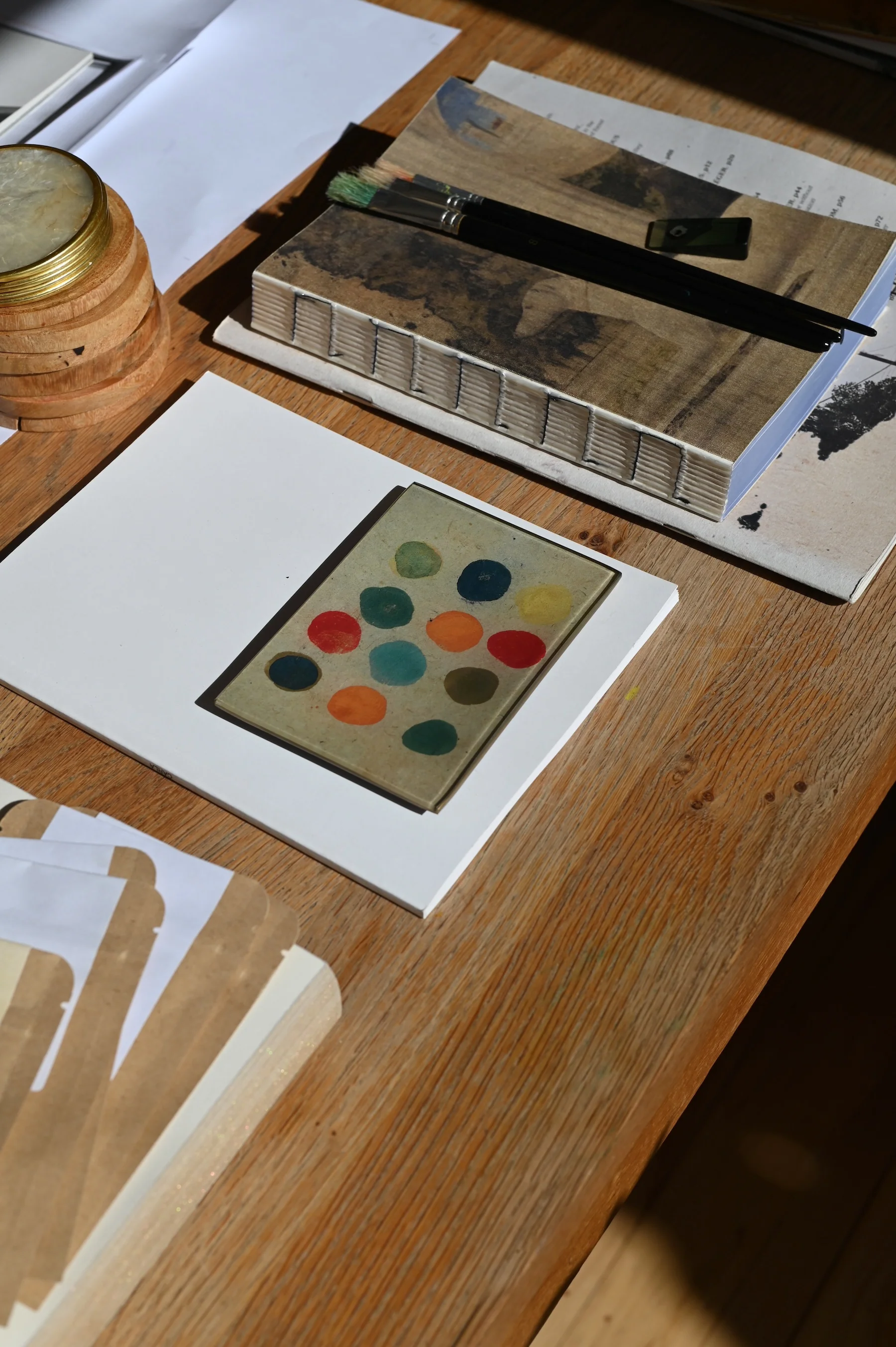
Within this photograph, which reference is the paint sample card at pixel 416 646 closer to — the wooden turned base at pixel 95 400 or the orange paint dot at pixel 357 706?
the orange paint dot at pixel 357 706

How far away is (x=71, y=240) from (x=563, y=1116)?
491mm

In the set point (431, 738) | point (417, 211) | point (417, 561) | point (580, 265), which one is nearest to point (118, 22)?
point (417, 211)

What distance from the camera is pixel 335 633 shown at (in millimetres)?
582

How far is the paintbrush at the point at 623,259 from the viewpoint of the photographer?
67 cm

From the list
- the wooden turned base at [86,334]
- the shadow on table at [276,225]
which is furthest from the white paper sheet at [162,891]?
the shadow on table at [276,225]

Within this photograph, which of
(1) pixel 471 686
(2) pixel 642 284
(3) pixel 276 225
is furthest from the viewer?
(3) pixel 276 225

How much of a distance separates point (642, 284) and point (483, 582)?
21 centimetres

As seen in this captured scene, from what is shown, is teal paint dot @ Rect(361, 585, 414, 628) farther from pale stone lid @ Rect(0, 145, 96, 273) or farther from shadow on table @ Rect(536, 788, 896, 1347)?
shadow on table @ Rect(536, 788, 896, 1347)

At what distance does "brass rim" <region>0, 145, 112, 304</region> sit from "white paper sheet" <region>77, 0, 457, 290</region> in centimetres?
13

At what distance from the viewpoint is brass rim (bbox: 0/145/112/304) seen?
0.60 meters

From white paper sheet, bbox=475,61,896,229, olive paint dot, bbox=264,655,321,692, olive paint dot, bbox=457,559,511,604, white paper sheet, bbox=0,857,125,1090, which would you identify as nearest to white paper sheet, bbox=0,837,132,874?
white paper sheet, bbox=0,857,125,1090

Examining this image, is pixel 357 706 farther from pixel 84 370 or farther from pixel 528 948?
pixel 84 370

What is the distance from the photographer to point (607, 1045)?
49 cm

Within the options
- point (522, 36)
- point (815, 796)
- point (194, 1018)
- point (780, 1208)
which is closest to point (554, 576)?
point (815, 796)
